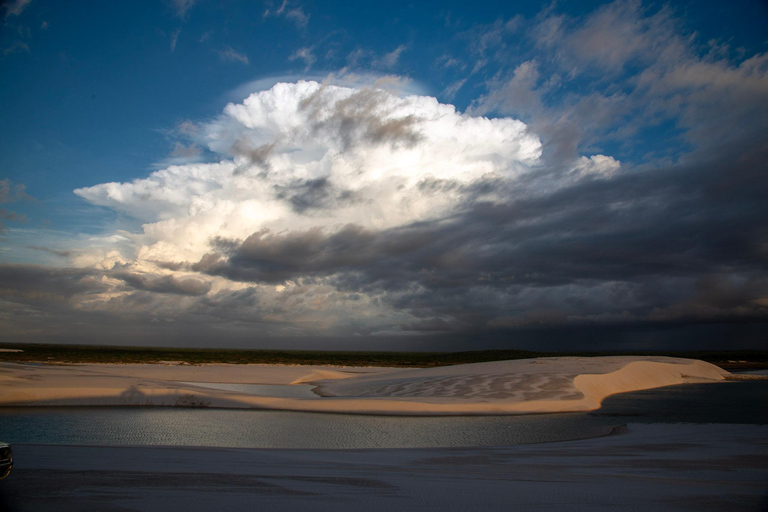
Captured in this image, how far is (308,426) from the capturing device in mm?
13141

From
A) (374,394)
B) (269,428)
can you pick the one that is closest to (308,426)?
(269,428)

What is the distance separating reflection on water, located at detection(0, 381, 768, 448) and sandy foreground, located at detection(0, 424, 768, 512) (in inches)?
81.9

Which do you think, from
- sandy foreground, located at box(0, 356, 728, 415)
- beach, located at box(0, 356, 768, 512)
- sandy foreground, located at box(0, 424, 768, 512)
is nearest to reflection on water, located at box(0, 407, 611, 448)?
beach, located at box(0, 356, 768, 512)

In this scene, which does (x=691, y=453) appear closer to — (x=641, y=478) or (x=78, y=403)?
(x=641, y=478)

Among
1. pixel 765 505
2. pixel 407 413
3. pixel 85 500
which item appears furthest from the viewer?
pixel 407 413

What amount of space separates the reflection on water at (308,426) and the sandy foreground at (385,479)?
208 cm

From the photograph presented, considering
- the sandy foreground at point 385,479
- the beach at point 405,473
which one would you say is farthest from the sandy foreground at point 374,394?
the sandy foreground at point 385,479

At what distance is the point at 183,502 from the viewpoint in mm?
4961

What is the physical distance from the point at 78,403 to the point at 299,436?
1048 cm

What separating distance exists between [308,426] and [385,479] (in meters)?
7.45

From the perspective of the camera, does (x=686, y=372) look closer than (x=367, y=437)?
No

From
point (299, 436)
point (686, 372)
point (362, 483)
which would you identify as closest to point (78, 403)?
point (299, 436)

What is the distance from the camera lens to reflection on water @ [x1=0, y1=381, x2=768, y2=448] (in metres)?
10.7

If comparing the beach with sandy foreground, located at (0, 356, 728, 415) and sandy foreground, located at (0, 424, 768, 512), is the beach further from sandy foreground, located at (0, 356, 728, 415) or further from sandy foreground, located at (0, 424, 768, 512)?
sandy foreground, located at (0, 356, 728, 415)
